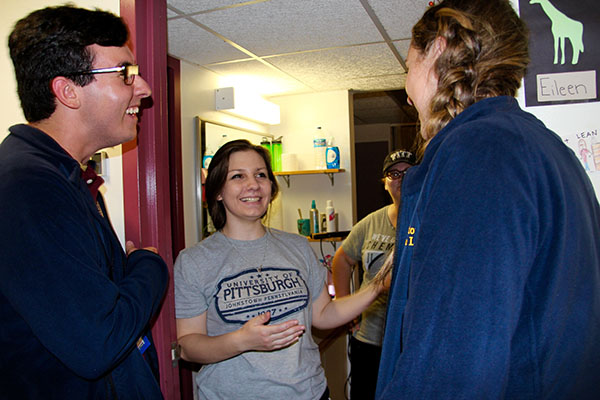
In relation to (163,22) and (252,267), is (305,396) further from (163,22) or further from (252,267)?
(163,22)

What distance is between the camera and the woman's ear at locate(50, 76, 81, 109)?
90 cm

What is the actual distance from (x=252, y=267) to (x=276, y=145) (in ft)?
7.23

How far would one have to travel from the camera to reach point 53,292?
701 mm

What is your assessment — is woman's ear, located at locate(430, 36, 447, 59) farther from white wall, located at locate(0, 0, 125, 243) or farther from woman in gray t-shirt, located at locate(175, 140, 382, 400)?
white wall, located at locate(0, 0, 125, 243)

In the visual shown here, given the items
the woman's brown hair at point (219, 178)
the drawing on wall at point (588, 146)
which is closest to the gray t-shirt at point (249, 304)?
the woman's brown hair at point (219, 178)

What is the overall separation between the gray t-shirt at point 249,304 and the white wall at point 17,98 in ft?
0.91

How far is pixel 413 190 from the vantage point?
0.73 meters

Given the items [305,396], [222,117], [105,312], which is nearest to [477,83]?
[105,312]

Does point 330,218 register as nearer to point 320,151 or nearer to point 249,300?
point 320,151

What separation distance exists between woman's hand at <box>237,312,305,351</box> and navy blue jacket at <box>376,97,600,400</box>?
0.63 m

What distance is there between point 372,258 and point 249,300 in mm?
1052

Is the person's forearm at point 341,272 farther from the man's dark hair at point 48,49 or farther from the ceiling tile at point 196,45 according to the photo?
the man's dark hair at point 48,49

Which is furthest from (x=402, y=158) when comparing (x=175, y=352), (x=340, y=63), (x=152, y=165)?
(x=175, y=352)

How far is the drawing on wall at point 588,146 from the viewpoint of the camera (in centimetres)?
109
